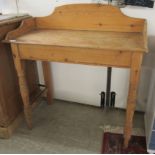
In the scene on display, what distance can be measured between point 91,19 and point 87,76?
20.7 inches

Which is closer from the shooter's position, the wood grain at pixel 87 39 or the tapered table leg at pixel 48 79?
the wood grain at pixel 87 39

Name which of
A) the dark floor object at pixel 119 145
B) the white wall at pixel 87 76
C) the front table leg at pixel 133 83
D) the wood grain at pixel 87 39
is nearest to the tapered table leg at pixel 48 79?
the white wall at pixel 87 76

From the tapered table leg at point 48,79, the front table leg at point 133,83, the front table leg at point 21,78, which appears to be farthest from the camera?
the tapered table leg at point 48,79

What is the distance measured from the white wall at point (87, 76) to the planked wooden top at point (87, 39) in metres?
0.18

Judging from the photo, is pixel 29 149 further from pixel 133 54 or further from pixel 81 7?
pixel 81 7

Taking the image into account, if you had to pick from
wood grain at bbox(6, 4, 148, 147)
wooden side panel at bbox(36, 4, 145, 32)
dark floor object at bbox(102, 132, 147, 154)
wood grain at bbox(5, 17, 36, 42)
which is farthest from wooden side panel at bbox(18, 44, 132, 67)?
dark floor object at bbox(102, 132, 147, 154)

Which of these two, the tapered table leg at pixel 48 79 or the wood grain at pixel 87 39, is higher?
the wood grain at pixel 87 39

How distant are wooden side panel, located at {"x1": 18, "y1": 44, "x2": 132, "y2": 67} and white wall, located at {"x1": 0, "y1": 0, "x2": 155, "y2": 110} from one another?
494 millimetres

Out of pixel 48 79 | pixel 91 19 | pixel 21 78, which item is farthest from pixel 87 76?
pixel 21 78

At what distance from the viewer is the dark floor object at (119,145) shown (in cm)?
131

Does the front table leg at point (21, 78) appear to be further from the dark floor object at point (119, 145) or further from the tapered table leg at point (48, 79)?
the dark floor object at point (119, 145)

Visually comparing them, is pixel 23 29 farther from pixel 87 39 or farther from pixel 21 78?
pixel 87 39

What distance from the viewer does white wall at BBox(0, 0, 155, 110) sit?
4.52 feet

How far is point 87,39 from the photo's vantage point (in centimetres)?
118
